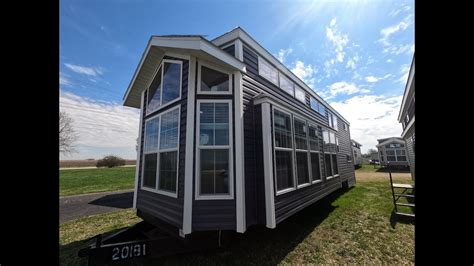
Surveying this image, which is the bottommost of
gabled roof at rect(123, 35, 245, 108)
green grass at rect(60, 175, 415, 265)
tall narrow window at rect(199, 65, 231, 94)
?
green grass at rect(60, 175, 415, 265)

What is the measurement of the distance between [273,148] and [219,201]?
5.64 feet

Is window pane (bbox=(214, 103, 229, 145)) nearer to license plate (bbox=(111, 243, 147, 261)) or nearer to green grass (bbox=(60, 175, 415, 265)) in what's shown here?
license plate (bbox=(111, 243, 147, 261))

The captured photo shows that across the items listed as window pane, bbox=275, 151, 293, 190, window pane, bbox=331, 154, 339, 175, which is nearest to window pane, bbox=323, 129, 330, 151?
window pane, bbox=331, 154, 339, 175

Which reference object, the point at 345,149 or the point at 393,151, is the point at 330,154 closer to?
the point at 345,149

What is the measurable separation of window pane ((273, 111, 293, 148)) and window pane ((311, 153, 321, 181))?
1.77 meters

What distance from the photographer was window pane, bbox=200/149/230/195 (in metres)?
4.14

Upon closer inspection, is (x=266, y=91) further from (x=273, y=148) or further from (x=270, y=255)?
(x=270, y=255)

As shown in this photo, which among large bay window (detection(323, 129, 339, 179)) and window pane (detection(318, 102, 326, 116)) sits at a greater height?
window pane (detection(318, 102, 326, 116))

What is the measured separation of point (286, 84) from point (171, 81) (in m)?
4.31

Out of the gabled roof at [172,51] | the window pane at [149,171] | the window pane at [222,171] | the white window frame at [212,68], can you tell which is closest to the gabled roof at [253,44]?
the gabled roof at [172,51]

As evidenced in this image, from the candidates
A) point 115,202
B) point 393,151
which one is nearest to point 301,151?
point 115,202

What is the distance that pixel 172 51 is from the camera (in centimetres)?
482

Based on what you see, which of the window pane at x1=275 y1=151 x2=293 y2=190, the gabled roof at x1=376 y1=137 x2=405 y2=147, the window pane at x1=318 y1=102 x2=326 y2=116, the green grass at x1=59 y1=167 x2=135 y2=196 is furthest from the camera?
the gabled roof at x1=376 y1=137 x2=405 y2=147

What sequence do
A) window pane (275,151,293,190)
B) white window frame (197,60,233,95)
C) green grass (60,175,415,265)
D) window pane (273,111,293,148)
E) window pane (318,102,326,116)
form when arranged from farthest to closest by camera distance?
window pane (318,102,326,116)
window pane (273,111,293,148)
window pane (275,151,293,190)
white window frame (197,60,233,95)
green grass (60,175,415,265)
